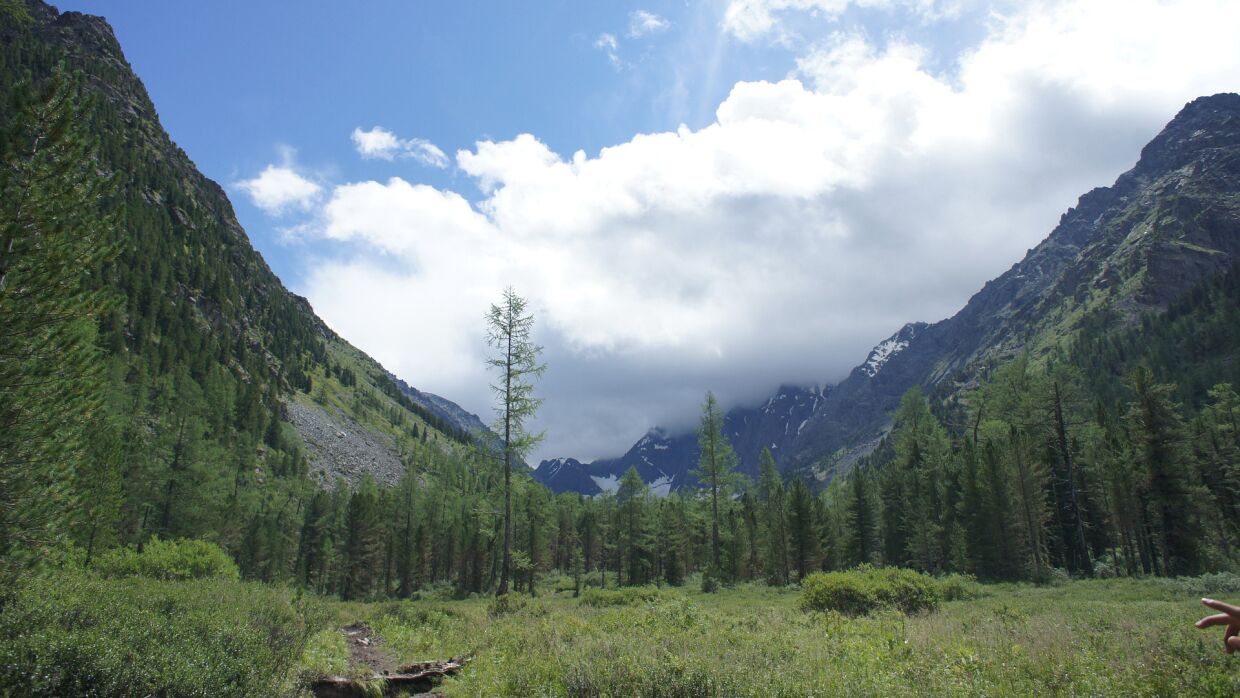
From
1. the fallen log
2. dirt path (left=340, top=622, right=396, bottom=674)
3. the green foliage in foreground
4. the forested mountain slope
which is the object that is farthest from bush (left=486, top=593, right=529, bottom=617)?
the forested mountain slope

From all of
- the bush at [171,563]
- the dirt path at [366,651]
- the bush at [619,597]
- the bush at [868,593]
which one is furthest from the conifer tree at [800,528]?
the bush at [171,563]

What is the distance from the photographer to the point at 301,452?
12681 centimetres

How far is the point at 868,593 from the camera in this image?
18.8 m

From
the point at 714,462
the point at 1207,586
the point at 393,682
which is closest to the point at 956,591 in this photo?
the point at 1207,586

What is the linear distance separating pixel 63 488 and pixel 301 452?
5053 inches

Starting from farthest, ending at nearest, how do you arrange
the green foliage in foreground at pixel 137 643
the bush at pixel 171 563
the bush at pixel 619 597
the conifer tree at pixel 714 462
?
1. the conifer tree at pixel 714 462
2. the bush at pixel 619 597
3. the bush at pixel 171 563
4. the green foliage in foreground at pixel 137 643

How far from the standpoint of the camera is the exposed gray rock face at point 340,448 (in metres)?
135

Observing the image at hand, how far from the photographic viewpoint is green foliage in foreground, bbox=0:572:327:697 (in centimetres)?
709

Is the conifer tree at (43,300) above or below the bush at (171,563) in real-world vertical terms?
above

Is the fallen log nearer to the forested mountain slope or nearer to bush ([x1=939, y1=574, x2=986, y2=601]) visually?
the forested mountain slope

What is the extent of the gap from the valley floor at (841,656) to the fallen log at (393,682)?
47 cm

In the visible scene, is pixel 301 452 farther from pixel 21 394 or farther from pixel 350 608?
pixel 21 394

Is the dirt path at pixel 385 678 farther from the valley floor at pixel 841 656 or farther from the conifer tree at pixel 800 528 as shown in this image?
the conifer tree at pixel 800 528

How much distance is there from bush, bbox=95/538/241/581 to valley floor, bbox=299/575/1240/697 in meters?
10.6
